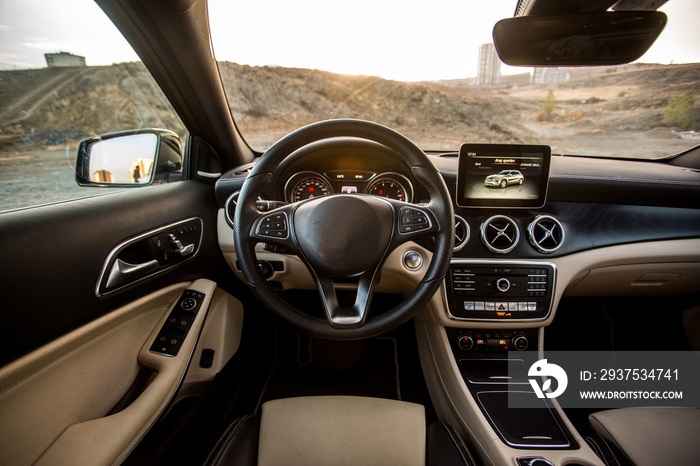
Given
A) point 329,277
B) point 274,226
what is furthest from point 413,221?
point 274,226

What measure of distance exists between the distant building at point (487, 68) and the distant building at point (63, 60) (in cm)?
184

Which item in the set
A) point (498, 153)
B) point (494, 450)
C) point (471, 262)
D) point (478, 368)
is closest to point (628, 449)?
point (494, 450)

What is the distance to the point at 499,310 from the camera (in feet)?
5.84

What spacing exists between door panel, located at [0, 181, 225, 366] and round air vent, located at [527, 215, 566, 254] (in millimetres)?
1709

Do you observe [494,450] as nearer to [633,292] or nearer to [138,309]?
[633,292]

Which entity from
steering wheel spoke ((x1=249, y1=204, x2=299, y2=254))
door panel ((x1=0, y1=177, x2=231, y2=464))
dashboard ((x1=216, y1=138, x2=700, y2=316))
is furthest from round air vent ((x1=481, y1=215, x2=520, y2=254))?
door panel ((x1=0, y1=177, x2=231, y2=464))

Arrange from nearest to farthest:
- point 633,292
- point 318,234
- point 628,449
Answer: point 318,234
point 628,449
point 633,292

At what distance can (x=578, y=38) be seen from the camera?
150cm

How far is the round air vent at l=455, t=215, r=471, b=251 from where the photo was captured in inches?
70.4

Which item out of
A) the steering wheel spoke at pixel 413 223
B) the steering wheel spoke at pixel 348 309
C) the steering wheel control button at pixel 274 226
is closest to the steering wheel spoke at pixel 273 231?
the steering wheel control button at pixel 274 226

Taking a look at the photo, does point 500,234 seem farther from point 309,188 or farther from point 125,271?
point 125,271

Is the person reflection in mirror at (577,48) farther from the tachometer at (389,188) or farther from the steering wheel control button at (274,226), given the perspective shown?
the steering wheel control button at (274,226)

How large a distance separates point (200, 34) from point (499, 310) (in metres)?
1.89

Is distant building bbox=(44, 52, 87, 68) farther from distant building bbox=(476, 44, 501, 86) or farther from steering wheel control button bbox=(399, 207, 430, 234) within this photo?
distant building bbox=(476, 44, 501, 86)
